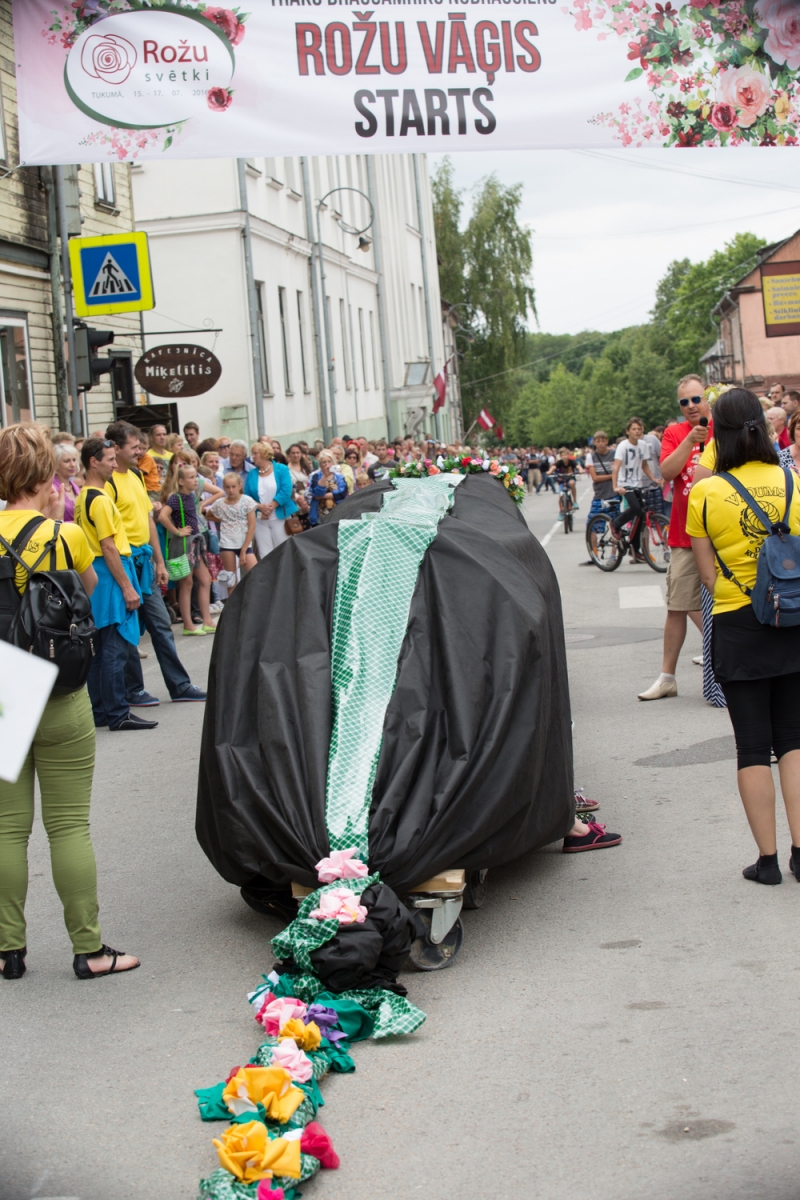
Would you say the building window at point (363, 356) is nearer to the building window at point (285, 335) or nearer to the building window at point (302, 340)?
the building window at point (302, 340)

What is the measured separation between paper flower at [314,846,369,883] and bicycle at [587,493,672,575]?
1319cm

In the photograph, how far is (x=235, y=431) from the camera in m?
26.1

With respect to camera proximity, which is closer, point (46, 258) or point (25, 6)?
point (25, 6)

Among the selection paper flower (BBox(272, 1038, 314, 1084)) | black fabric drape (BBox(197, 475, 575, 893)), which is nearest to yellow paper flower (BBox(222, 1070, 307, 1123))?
paper flower (BBox(272, 1038, 314, 1084))

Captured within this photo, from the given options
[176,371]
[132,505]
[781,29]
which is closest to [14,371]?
[176,371]

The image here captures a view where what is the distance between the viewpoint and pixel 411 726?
4797mm

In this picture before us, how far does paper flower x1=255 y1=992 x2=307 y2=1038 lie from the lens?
405 cm

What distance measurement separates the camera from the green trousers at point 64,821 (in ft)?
15.9

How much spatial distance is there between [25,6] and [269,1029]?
6140 millimetres

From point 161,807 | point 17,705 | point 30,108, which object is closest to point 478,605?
point 17,705

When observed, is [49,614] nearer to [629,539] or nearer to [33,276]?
[33,276]

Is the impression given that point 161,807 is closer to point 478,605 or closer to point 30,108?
point 478,605

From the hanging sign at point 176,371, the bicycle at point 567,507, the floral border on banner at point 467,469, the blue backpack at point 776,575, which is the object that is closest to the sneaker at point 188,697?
the floral border on banner at point 467,469

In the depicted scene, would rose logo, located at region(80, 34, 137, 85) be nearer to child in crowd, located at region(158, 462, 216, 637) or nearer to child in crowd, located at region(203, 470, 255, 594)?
child in crowd, located at region(158, 462, 216, 637)
